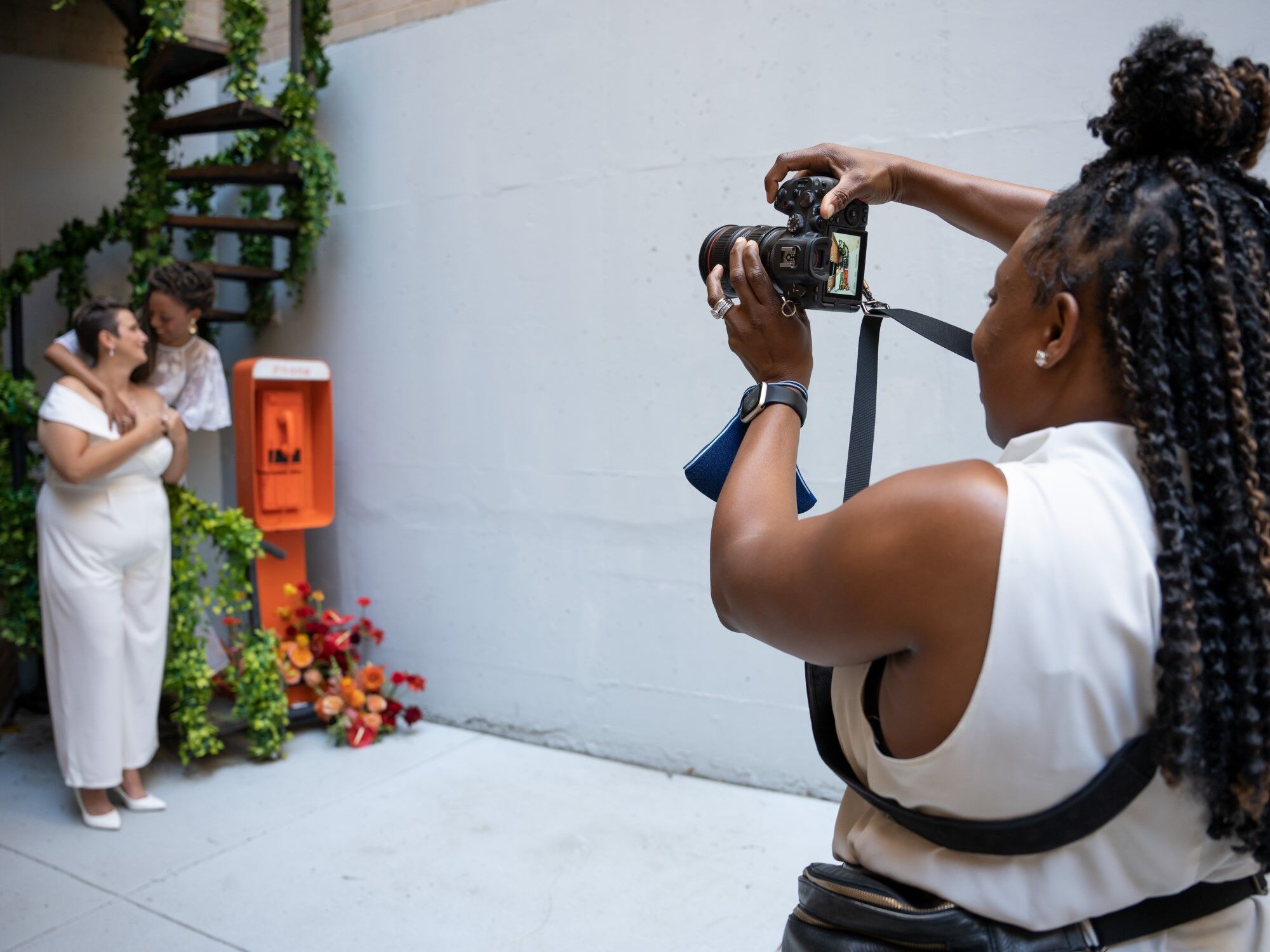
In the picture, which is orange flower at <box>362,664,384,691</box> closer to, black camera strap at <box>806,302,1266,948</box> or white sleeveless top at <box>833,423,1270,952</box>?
black camera strap at <box>806,302,1266,948</box>

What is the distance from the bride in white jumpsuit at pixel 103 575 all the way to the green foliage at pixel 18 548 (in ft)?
0.68

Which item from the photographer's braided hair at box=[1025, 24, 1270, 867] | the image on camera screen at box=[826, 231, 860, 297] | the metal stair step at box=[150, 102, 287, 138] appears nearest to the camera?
the photographer's braided hair at box=[1025, 24, 1270, 867]

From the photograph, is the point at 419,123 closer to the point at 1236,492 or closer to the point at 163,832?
the point at 163,832

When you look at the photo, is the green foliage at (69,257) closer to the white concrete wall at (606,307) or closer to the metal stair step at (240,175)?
the metal stair step at (240,175)

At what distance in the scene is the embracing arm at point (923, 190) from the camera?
1.34 meters

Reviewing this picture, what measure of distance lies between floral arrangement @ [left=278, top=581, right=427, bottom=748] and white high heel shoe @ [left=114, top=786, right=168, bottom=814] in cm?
69

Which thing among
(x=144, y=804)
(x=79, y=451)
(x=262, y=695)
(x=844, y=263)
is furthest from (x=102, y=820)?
(x=844, y=263)

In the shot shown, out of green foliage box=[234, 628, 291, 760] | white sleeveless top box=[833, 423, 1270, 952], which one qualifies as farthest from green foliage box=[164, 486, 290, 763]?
white sleeveless top box=[833, 423, 1270, 952]

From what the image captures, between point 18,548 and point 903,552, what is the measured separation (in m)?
3.78

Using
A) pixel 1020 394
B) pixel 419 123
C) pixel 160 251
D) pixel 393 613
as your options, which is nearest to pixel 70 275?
pixel 160 251

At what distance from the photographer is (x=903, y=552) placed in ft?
2.68

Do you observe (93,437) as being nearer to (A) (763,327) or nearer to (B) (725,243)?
(B) (725,243)

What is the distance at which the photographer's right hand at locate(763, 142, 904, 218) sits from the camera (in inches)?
53.8

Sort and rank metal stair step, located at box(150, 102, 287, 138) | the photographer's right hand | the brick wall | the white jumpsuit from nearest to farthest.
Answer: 1. the photographer's right hand
2. the white jumpsuit
3. metal stair step, located at box(150, 102, 287, 138)
4. the brick wall
